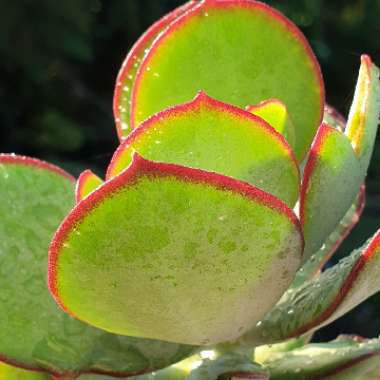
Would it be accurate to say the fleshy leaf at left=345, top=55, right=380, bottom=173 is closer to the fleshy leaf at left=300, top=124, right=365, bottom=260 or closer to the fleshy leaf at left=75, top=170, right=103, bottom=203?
the fleshy leaf at left=300, top=124, right=365, bottom=260

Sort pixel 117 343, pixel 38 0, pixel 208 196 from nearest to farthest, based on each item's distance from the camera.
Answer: pixel 208 196
pixel 117 343
pixel 38 0

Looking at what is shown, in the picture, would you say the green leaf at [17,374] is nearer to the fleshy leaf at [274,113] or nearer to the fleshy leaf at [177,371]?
the fleshy leaf at [177,371]

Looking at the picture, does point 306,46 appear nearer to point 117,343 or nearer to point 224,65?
point 224,65

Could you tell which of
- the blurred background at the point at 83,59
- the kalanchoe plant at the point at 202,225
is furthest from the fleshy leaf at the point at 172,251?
the blurred background at the point at 83,59

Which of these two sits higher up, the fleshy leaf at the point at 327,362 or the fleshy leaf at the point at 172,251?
the fleshy leaf at the point at 172,251

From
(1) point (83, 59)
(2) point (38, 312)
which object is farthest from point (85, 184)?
(1) point (83, 59)

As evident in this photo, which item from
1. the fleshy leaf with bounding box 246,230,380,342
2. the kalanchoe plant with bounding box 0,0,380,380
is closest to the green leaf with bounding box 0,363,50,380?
the kalanchoe plant with bounding box 0,0,380,380

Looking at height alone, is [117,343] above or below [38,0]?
above

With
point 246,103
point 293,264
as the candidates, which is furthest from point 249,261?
point 246,103

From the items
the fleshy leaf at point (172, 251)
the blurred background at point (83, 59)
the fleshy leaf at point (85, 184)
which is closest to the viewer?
the fleshy leaf at point (172, 251)
